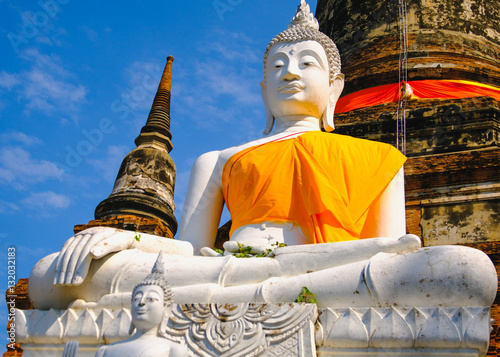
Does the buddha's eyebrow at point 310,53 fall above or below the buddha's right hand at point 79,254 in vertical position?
above

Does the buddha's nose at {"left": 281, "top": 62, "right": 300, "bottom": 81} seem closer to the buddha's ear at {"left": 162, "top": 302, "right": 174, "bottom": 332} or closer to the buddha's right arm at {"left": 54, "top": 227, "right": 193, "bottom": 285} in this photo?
the buddha's right arm at {"left": 54, "top": 227, "right": 193, "bottom": 285}

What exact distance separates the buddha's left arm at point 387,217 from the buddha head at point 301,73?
3.74 feet

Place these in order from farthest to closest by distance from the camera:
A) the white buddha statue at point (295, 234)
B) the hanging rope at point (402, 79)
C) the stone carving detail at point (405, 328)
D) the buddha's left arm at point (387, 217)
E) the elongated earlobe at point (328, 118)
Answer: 1. the hanging rope at point (402, 79)
2. the elongated earlobe at point (328, 118)
3. the buddha's left arm at point (387, 217)
4. the white buddha statue at point (295, 234)
5. the stone carving detail at point (405, 328)

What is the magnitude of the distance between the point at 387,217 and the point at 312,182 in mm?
664

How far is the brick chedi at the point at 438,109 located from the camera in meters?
8.12

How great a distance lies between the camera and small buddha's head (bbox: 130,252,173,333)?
375 centimetres

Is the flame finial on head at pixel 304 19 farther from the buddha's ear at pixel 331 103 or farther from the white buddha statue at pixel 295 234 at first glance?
the buddha's ear at pixel 331 103

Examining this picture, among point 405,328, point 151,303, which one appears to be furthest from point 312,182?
point 151,303

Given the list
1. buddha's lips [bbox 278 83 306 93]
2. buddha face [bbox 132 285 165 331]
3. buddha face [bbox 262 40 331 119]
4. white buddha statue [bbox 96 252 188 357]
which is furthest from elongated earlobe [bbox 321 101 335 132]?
buddha face [bbox 132 285 165 331]

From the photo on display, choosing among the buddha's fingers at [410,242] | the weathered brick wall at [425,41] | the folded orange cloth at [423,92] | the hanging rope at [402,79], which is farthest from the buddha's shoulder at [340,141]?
the weathered brick wall at [425,41]

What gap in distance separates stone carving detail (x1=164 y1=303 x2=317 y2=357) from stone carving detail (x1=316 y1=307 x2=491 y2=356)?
0.14m

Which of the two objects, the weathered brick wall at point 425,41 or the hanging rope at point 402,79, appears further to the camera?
the weathered brick wall at point 425,41

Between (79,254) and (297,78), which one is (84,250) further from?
(297,78)

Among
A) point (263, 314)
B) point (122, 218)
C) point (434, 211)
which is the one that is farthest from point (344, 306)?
point (122, 218)
